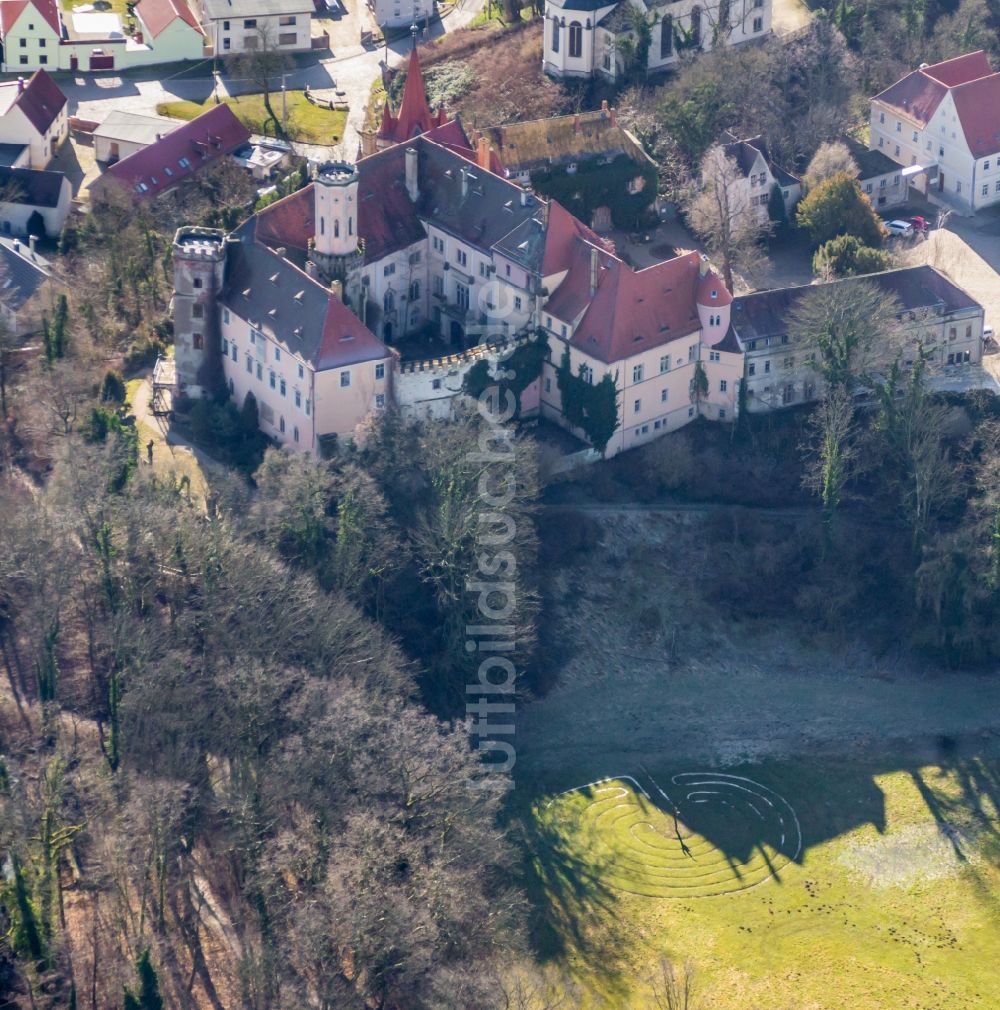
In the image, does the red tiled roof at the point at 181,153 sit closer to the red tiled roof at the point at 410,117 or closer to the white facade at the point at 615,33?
the red tiled roof at the point at 410,117

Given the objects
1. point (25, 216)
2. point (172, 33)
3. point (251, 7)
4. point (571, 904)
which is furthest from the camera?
point (251, 7)

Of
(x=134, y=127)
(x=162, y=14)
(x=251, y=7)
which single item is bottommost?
(x=134, y=127)

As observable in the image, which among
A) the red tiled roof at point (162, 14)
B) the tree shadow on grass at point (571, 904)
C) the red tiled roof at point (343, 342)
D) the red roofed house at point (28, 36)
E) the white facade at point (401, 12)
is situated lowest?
the tree shadow on grass at point (571, 904)

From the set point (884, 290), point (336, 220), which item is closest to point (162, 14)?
point (336, 220)

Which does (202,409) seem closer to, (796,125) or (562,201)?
(562,201)

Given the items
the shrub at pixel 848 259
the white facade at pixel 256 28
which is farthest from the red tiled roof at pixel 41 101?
the shrub at pixel 848 259

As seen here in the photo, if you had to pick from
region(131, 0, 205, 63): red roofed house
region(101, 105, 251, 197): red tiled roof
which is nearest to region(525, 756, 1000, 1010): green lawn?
region(101, 105, 251, 197): red tiled roof

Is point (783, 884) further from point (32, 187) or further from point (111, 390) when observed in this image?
point (32, 187)
